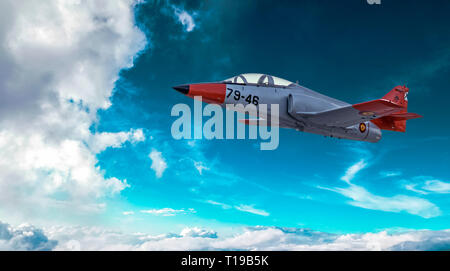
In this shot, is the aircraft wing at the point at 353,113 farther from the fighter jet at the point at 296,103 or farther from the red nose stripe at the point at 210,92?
the red nose stripe at the point at 210,92

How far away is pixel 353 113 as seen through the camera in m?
15.4

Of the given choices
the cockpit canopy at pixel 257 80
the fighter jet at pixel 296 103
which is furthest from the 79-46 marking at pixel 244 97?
the cockpit canopy at pixel 257 80

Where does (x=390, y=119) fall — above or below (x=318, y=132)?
above

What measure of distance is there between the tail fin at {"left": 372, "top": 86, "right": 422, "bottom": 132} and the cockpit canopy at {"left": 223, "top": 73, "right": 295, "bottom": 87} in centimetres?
827

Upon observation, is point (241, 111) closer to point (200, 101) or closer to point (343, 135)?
point (200, 101)

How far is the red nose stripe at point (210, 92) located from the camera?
1423 cm

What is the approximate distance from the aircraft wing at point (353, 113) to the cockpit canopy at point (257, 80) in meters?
2.11

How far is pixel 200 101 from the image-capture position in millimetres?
14484

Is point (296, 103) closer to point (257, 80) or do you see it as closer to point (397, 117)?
point (257, 80)

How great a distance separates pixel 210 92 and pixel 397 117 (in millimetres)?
13603

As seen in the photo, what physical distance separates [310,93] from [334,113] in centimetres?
212

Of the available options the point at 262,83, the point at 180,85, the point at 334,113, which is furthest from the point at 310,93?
the point at 180,85

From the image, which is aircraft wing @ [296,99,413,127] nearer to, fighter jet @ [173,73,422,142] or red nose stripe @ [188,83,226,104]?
fighter jet @ [173,73,422,142]

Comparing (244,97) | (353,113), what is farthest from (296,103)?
(244,97)
